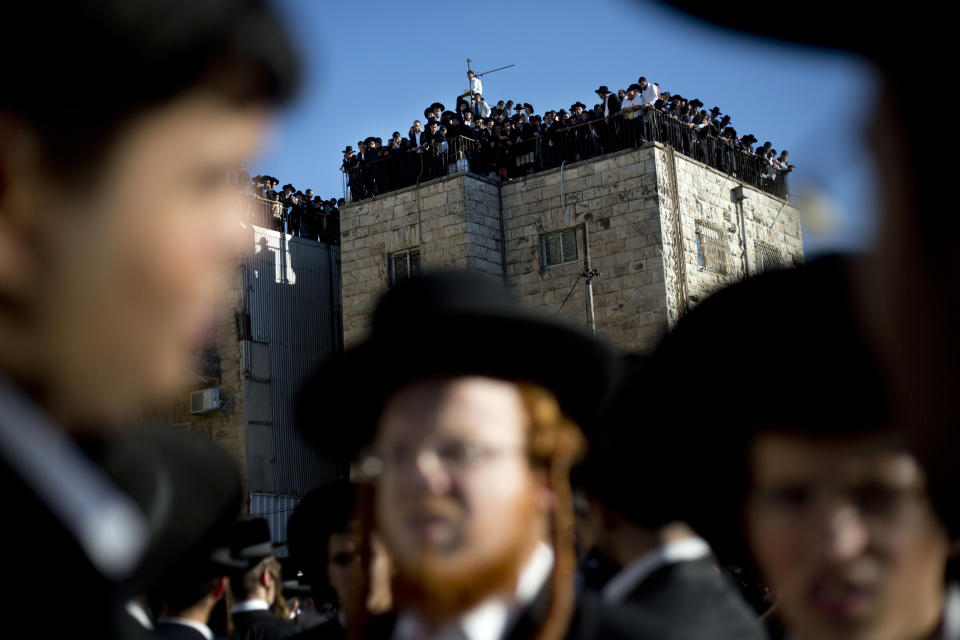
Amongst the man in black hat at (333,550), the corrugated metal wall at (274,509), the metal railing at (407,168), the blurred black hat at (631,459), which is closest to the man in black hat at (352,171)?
the metal railing at (407,168)

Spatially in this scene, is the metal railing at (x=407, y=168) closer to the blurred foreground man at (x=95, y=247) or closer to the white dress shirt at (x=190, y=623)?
the white dress shirt at (x=190, y=623)

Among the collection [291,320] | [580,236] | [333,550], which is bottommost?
[333,550]

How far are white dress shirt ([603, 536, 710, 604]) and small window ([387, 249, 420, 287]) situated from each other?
835 inches

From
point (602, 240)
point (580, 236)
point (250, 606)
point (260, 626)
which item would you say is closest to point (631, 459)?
point (260, 626)

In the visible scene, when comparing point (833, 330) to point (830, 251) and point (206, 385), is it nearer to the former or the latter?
point (830, 251)

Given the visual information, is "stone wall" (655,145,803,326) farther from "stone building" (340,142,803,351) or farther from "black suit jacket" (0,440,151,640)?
"black suit jacket" (0,440,151,640)

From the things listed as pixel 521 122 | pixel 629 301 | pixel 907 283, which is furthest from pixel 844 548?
pixel 521 122

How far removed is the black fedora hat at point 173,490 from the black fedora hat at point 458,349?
23.9 inches

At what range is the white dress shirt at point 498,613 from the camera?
215cm

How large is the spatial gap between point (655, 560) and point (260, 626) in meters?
4.59

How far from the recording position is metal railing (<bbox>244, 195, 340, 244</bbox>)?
85.4 feet

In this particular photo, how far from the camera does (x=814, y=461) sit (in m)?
1.65

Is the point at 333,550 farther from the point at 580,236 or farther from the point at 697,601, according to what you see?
the point at 580,236

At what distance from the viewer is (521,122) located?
24.7m
